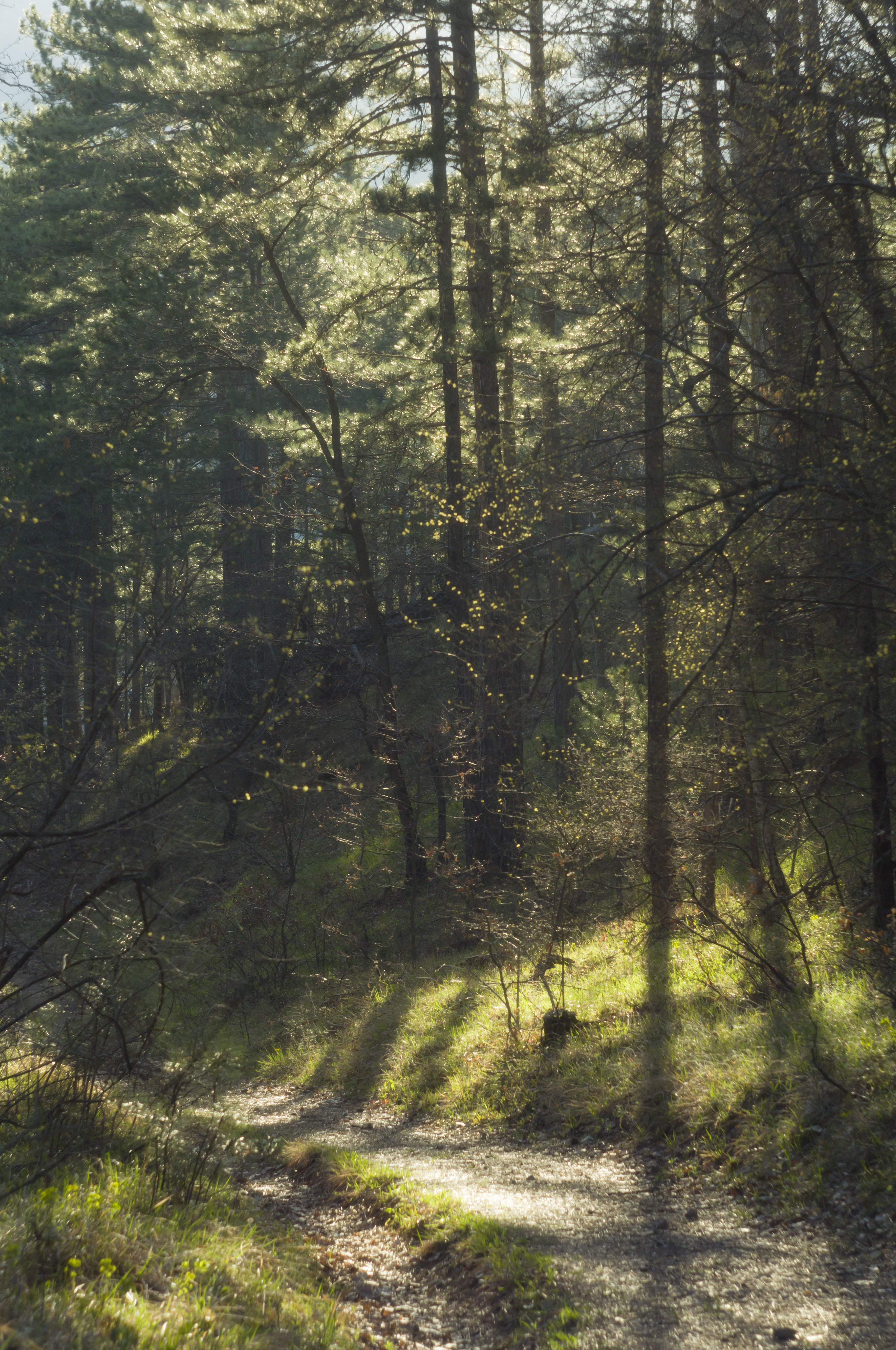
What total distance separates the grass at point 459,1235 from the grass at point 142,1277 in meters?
0.81

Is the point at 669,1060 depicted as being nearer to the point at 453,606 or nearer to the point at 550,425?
the point at 550,425

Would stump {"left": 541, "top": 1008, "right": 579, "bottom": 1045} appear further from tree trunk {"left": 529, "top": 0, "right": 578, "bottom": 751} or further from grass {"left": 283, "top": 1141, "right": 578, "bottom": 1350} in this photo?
tree trunk {"left": 529, "top": 0, "right": 578, "bottom": 751}

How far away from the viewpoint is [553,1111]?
24.4 ft

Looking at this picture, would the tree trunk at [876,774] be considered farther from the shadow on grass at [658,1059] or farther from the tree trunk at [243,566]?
the tree trunk at [243,566]

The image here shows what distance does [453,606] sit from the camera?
51.2ft

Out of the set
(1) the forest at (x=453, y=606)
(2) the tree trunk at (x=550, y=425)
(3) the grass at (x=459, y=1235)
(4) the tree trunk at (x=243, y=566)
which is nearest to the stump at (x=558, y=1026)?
(1) the forest at (x=453, y=606)

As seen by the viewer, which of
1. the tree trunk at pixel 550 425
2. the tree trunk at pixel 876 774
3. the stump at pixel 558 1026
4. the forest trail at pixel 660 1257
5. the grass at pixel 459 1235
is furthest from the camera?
the tree trunk at pixel 550 425

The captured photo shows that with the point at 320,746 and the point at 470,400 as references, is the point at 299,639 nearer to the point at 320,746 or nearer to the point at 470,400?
the point at 470,400

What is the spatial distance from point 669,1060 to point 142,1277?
425cm

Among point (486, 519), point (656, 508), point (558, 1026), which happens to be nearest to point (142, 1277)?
point (558, 1026)

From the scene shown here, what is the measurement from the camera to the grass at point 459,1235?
4.37m

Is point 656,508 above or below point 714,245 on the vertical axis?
below

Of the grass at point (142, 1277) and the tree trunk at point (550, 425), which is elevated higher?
the tree trunk at point (550, 425)

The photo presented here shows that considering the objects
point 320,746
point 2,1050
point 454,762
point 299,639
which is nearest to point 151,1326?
point 2,1050
